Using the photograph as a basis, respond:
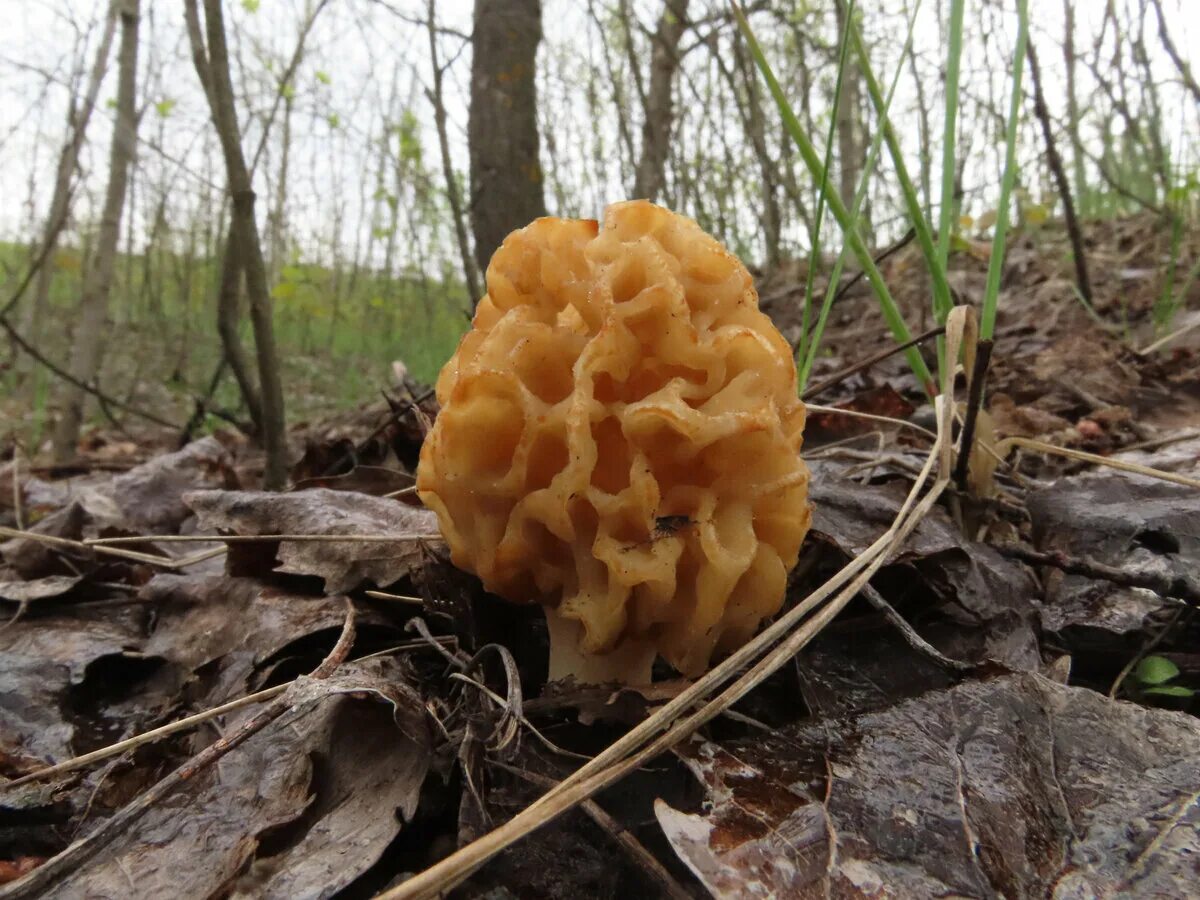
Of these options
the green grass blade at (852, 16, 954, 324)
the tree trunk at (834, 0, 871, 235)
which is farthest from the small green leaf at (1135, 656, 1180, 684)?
the tree trunk at (834, 0, 871, 235)

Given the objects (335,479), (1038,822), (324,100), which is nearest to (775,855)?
(1038,822)

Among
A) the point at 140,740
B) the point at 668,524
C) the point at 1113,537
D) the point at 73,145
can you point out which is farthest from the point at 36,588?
the point at 73,145

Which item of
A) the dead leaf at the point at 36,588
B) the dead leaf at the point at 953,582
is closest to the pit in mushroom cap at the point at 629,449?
the dead leaf at the point at 953,582

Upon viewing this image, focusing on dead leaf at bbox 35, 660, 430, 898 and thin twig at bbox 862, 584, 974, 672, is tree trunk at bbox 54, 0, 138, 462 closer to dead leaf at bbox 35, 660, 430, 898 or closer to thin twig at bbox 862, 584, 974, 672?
dead leaf at bbox 35, 660, 430, 898

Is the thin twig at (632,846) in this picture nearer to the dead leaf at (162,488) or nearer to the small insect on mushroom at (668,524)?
the small insect on mushroom at (668,524)

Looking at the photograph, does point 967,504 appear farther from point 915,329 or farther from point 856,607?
point 915,329

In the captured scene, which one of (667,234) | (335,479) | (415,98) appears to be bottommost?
(335,479)

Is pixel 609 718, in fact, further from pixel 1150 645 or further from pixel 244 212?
pixel 244 212
